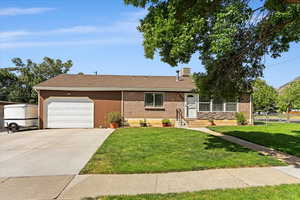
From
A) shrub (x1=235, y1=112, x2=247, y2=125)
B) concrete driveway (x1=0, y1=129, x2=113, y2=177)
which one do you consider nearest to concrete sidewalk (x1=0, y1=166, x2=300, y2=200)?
concrete driveway (x1=0, y1=129, x2=113, y2=177)

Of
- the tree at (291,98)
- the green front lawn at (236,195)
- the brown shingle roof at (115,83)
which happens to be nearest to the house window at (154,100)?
the brown shingle roof at (115,83)

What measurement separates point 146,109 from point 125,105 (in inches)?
67.4

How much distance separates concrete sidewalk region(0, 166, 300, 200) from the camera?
4.38 metres

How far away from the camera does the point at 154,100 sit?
710 inches

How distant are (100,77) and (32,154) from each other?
13.3 metres

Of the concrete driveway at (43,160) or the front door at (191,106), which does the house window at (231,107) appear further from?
the concrete driveway at (43,160)

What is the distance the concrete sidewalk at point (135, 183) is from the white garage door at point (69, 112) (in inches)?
480

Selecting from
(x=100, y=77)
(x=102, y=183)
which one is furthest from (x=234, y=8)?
(x=100, y=77)

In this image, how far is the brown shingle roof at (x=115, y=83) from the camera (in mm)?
17250

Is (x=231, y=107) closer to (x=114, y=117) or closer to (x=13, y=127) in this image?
(x=114, y=117)

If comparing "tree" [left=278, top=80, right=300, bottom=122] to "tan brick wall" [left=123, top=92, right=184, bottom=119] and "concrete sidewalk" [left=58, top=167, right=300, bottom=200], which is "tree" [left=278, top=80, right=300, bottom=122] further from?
"concrete sidewalk" [left=58, top=167, right=300, bottom=200]

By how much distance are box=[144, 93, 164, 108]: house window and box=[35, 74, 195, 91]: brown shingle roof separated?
2.06ft

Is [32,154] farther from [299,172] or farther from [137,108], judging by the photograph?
[137,108]

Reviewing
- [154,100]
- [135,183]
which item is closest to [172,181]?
[135,183]
